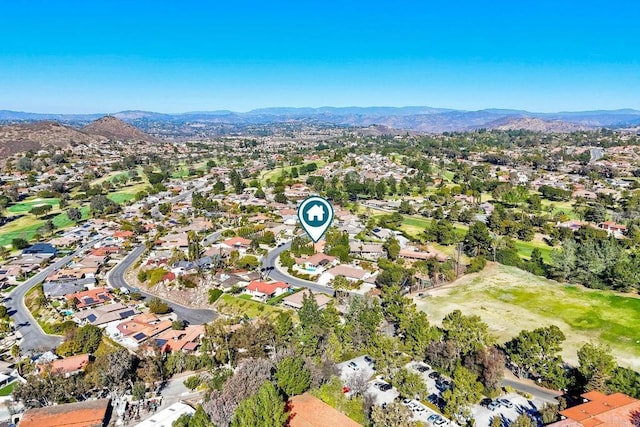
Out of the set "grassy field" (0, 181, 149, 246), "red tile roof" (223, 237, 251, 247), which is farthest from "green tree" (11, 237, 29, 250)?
"red tile roof" (223, 237, 251, 247)

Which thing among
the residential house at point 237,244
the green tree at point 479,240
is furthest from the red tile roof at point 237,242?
the green tree at point 479,240

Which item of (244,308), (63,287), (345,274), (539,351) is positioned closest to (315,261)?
(345,274)

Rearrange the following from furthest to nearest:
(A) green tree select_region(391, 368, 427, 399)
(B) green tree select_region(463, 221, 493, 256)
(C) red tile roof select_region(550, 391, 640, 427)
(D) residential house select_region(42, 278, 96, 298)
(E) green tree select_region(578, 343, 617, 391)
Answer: (B) green tree select_region(463, 221, 493, 256), (D) residential house select_region(42, 278, 96, 298), (A) green tree select_region(391, 368, 427, 399), (E) green tree select_region(578, 343, 617, 391), (C) red tile roof select_region(550, 391, 640, 427)

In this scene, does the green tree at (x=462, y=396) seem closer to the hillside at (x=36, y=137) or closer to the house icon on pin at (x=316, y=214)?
the house icon on pin at (x=316, y=214)

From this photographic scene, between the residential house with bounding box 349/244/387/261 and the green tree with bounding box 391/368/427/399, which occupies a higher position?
the green tree with bounding box 391/368/427/399

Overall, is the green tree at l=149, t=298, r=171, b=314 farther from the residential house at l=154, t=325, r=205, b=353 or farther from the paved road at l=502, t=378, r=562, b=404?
the paved road at l=502, t=378, r=562, b=404
